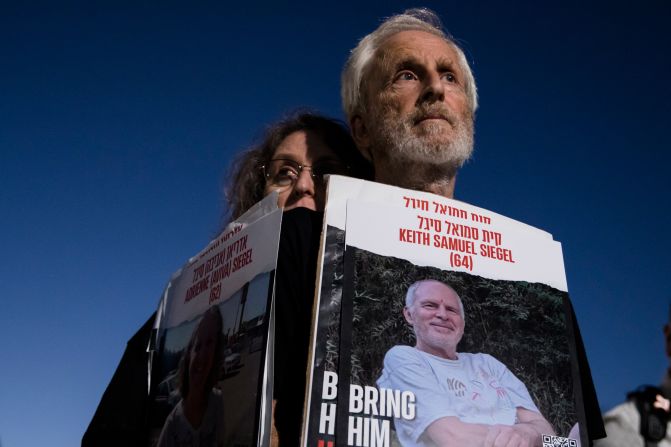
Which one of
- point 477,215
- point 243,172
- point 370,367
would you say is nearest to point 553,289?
point 477,215

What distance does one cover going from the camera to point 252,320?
137 cm

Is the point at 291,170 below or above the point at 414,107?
above

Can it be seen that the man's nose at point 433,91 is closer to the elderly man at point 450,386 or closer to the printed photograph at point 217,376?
the elderly man at point 450,386

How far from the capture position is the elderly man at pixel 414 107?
1.97 m

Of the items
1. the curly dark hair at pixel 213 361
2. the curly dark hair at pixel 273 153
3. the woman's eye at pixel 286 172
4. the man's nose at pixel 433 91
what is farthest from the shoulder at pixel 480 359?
the woman's eye at pixel 286 172

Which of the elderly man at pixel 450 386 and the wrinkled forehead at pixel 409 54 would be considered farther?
the wrinkled forehead at pixel 409 54

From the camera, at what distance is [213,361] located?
5.02ft

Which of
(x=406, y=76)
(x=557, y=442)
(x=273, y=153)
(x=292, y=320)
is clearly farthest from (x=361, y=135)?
(x=557, y=442)

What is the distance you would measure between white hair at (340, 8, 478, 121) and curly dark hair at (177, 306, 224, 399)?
43.3 inches

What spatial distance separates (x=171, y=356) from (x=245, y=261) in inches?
20.9

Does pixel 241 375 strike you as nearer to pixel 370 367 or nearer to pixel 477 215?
pixel 370 367

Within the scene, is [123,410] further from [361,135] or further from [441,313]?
[361,135]

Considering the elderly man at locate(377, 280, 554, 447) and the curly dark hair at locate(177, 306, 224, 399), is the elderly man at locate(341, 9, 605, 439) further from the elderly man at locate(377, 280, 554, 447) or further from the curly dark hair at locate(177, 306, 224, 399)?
the curly dark hair at locate(177, 306, 224, 399)

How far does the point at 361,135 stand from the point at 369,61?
11.9 inches
